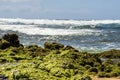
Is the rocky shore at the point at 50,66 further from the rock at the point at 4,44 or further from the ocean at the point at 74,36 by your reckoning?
the ocean at the point at 74,36

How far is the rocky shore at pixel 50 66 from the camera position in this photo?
1714 cm

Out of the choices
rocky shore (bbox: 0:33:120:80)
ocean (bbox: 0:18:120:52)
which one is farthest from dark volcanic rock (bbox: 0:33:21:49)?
ocean (bbox: 0:18:120:52)

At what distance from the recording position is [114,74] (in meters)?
20.2

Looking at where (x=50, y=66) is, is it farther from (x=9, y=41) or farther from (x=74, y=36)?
(x=74, y=36)

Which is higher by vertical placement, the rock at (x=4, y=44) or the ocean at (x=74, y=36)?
the rock at (x=4, y=44)

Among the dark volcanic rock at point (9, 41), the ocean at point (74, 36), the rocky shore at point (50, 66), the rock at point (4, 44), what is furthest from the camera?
the ocean at point (74, 36)

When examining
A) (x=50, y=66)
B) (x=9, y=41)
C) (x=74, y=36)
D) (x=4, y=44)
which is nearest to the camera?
(x=50, y=66)

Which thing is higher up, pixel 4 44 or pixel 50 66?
pixel 4 44

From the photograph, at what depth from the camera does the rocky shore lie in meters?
17.1

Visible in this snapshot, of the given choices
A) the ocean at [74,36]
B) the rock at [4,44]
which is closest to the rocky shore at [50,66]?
the rock at [4,44]

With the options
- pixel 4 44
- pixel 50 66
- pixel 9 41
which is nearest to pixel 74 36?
pixel 9 41

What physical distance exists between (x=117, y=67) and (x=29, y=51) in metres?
5.79

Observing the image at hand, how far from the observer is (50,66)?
1909 centimetres

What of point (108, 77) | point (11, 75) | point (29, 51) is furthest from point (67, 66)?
point (29, 51)
